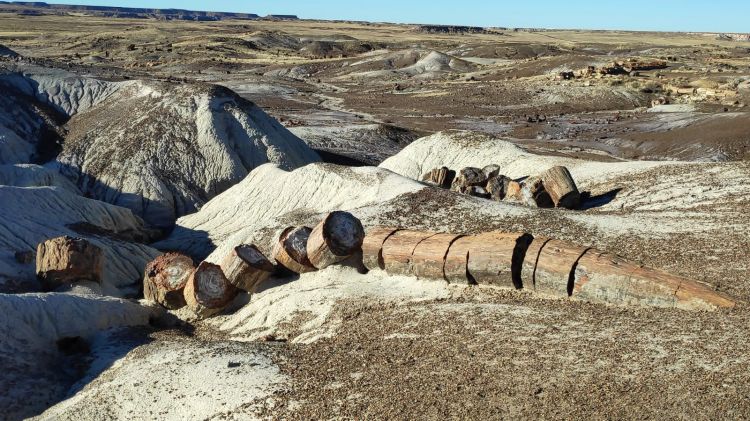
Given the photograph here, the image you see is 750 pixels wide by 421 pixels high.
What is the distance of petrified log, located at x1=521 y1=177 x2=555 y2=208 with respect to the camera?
70.0 ft

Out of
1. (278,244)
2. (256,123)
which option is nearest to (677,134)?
(256,123)

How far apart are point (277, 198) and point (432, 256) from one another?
12.2 metres

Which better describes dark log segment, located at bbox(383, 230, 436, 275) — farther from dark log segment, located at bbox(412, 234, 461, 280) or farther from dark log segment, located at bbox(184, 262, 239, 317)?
dark log segment, located at bbox(184, 262, 239, 317)

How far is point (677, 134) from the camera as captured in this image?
129 feet

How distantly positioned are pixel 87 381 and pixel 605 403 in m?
8.56

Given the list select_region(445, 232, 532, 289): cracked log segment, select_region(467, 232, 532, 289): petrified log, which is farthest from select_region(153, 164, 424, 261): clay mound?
select_region(467, 232, 532, 289): petrified log

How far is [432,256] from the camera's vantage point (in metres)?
14.3

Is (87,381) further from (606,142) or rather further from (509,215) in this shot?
(606,142)

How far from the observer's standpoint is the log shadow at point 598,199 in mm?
21798

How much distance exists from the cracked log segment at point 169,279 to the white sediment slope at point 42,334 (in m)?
0.61

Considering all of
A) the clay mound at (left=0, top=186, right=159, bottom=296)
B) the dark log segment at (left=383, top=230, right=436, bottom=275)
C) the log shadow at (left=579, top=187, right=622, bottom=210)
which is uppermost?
the dark log segment at (left=383, top=230, right=436, bottom=275)

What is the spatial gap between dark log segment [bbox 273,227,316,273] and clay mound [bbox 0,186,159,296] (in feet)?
18.7

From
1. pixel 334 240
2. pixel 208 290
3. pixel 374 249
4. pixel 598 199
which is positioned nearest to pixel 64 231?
pixel 208 290

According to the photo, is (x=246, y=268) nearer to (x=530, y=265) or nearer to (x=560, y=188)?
(x=530, y=265)
